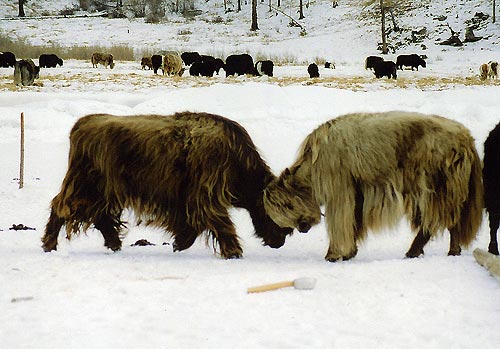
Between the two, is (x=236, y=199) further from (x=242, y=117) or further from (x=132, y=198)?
(x=242, y=117)

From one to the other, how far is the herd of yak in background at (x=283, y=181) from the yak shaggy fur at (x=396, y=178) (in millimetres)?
10

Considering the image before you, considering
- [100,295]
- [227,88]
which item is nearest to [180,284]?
[100,295]

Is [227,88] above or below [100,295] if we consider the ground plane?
above

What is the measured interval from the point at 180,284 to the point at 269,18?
65613 mm

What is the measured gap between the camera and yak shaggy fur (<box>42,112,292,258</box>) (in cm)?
658

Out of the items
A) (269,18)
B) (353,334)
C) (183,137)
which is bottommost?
(353,334)

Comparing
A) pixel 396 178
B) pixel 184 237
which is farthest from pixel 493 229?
pixel 184 237

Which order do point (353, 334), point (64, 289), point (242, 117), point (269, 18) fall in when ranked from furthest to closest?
1. point (269, 18)
2. point (242, 117)
3. point (64, 289)
4. point (353, 334)

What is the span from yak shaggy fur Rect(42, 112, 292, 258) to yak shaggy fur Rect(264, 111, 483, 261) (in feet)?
2.53

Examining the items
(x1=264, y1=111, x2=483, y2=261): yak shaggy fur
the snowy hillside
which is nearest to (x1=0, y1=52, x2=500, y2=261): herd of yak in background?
(x1=264, y1=111, x2=483, y2=261): yak shaggy fur

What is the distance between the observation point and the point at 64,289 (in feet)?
15.0

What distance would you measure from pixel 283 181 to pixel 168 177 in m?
1.19

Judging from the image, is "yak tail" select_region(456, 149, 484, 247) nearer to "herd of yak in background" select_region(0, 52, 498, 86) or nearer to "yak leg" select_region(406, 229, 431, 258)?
"yak leg" select_region(406, 229, 431, 258)

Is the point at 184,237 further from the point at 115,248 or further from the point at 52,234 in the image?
the point at 52,234
